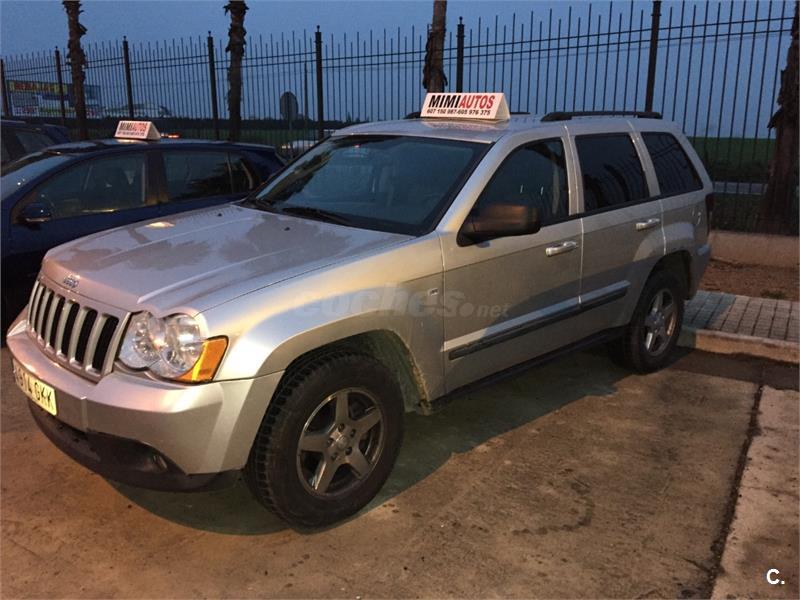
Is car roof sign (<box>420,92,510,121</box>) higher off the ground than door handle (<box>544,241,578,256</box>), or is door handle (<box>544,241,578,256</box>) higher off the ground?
car roof sign (<box>420,92,510,121</box>)

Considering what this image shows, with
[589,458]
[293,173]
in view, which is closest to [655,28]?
[293,173]

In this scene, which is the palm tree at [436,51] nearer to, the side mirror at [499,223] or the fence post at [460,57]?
the fence post at [460,57]

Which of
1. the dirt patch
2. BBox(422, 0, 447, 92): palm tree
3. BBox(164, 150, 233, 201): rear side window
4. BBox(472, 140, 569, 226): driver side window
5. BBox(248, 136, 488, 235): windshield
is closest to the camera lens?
BBox(248, 136, 488, 235): windshield

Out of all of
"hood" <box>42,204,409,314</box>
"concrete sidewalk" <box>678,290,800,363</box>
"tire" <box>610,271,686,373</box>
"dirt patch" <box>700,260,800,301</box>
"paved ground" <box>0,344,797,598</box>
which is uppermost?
"hood" <box>42,204,409,314</box>

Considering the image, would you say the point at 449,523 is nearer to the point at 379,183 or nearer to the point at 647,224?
the point at 379,183

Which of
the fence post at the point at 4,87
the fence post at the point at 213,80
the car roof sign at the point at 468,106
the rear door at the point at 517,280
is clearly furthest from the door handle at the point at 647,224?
the fence post at the point at 4,87

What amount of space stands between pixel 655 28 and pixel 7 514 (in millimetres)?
8374

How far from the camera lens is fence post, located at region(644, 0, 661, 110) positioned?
845 centimetres

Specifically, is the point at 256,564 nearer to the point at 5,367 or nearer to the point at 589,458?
the point at 589,458

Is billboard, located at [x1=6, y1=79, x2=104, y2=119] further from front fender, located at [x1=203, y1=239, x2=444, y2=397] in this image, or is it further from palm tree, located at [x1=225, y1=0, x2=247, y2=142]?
front fender, located at [x1=203, y1=239, x2=444, y2=397]

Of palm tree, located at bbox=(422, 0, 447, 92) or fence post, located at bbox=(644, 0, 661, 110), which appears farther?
palm tree, located at bbox=(422, 0, 447, 92)

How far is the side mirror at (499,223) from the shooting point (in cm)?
346

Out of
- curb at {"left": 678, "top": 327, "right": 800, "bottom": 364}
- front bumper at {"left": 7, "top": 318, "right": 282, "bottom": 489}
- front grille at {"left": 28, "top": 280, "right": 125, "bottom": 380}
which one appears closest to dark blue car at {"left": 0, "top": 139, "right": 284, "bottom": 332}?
front grille at {"left": 28, "top": 280, "right": 125, "bottom": 380}

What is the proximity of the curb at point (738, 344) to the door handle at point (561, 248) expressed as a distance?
2.20 m
